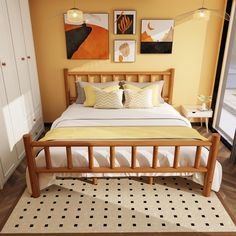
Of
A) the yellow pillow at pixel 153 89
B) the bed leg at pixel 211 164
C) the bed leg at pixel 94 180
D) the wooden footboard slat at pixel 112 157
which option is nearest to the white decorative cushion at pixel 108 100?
the yellow pillow at pixel 153 89

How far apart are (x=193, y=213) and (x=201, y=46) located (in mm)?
2840

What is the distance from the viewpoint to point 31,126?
3598 mm

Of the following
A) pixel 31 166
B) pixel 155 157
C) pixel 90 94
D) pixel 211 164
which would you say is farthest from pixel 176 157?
pixel 90 94

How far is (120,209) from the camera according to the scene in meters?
2.30

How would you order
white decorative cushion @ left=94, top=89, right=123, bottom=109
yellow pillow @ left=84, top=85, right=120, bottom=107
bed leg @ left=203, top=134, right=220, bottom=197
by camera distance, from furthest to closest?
1. yellow pillow @ left=84, top=85, right=120, bottom=107
2. white decorative cushion @ left=94, top=89, right=123, bottom=109
3. bed leg @ left=203, top=134, right=220, bottom=197

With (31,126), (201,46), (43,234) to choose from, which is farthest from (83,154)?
(201,46)

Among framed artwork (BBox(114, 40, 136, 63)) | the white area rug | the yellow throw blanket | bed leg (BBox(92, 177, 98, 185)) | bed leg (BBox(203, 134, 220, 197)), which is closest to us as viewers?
the white area rug

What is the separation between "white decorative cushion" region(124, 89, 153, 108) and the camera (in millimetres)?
3557

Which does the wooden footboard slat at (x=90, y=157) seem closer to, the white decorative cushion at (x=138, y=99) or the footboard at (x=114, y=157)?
the footboard at (x=114, y=157)

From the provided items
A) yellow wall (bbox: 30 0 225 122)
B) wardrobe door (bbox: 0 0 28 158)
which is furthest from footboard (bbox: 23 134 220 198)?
yellow wall (bbox: 30 0 225 122)

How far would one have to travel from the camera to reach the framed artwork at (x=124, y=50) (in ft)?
12.6

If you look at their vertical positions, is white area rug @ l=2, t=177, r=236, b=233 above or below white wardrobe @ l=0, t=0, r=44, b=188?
A: below

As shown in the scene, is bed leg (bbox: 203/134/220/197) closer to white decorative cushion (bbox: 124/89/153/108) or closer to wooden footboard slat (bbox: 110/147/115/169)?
wooden footboard slat (bbox: 110/147/115/169)

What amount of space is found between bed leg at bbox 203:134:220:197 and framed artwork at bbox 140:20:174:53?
7.16 ft
